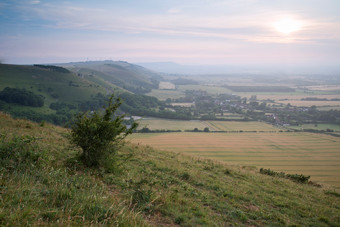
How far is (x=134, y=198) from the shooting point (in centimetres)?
580

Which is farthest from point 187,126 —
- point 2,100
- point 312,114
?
point 2,100

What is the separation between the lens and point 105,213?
164 inches

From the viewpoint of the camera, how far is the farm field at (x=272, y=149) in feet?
105

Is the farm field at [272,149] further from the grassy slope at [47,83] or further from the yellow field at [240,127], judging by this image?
the grassy slope at [47,83]

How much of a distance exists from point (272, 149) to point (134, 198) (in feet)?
142

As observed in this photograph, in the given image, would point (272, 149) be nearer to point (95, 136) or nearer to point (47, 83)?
point (95, 136)

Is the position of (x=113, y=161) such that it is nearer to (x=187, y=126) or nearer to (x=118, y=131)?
(x=118, y=131)

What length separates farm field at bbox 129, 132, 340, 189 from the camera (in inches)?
1257

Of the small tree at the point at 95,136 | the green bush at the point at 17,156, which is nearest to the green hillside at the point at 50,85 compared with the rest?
the green bush at the point at 17,156

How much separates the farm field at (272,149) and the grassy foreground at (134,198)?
20350 millimetres

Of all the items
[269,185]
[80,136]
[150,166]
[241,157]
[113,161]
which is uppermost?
[80,136]

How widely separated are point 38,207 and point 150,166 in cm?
685

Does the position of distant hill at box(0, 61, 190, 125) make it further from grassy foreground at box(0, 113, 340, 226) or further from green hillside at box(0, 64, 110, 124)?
grassy foreground at box(0, 113, 340, 226)

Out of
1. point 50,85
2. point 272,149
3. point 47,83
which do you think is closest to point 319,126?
point 272,149
